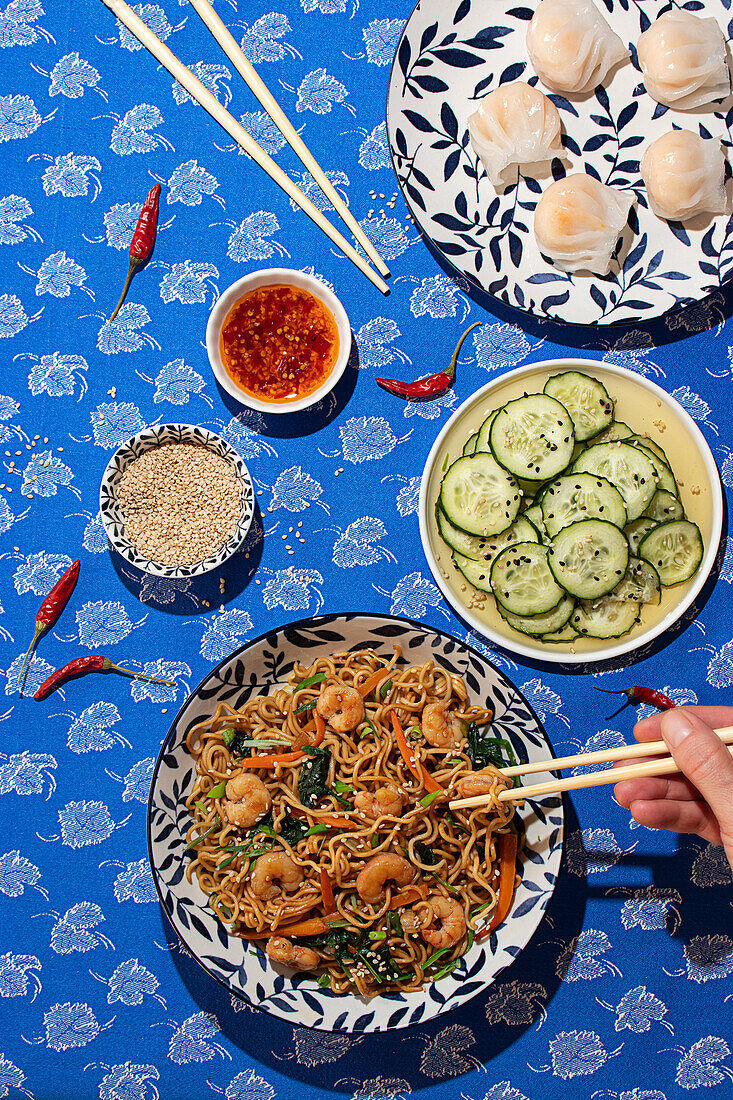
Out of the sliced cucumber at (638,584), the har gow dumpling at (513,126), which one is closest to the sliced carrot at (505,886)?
the sliced cucumber at (638,584)

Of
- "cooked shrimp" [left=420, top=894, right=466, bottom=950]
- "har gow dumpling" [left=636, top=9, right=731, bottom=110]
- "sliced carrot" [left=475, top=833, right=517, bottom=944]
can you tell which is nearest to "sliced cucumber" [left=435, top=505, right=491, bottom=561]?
"sliced carrot" [left=475, top=833, right=517, bottom=944]

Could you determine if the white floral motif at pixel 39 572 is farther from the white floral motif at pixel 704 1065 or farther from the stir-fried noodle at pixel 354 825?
the white floral motif at pixel 704 1065

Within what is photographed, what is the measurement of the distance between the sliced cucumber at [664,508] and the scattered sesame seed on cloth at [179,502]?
5.68 ft

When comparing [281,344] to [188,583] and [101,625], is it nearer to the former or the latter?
[188,583]

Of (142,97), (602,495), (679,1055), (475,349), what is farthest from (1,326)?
(679,1055)

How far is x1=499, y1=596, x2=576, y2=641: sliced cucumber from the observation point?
2.94 meters

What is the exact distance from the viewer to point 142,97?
314cm

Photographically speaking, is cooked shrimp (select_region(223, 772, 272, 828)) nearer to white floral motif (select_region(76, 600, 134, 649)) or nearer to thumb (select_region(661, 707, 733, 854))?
white floral motif (select_region(76, 600, 134, 649))

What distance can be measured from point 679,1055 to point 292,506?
9.77ft

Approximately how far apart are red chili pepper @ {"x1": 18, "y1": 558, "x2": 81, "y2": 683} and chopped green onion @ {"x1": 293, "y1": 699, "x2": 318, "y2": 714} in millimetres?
1156

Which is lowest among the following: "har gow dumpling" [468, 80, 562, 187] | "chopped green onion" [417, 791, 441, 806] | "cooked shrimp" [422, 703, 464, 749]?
"chopped green onion" [417, 791, 441, 806]

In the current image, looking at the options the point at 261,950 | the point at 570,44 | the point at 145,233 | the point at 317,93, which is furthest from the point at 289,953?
the point at 570,44

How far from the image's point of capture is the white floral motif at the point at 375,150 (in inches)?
123

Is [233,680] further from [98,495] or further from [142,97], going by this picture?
[142,97]
